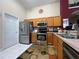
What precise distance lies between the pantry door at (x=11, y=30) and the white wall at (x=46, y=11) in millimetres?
1667

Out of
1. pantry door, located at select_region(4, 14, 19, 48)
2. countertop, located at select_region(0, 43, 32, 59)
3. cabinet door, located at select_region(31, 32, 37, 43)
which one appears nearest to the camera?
countertop, located at select_region(0, 43, 32, 59)

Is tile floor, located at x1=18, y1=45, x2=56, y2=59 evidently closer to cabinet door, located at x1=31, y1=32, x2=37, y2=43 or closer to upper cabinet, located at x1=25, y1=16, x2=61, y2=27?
cabinet door, located at x1=31, y1=32, x2=37, y2=43

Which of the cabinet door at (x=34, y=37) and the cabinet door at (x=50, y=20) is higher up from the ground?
the cabinet door at (x=50, y=20)

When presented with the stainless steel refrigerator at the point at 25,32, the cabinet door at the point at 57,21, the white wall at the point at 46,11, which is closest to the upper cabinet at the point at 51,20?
the cabinet door at the point at 57,21

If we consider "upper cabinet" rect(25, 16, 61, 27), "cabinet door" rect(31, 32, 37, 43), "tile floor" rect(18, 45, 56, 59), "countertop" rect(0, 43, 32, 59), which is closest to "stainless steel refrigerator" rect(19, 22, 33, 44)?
"cabinet door" rect(31, 32, 37, 43)

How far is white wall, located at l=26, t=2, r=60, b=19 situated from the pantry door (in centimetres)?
167

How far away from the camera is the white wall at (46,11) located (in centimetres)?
654

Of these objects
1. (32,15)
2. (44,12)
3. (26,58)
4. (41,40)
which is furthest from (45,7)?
(26,58)

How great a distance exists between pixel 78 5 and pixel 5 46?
3853 mm

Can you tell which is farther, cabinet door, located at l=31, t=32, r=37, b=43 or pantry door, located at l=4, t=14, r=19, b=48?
cabinet door, located at l=31, t=32, r=37, b=43

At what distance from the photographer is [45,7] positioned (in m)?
6.82

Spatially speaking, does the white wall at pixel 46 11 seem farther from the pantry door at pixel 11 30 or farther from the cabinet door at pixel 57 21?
the pantry door at pixel 11 30

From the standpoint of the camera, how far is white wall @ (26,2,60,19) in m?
6.54

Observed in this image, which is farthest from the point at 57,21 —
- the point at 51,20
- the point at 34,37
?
the point at 34,37
